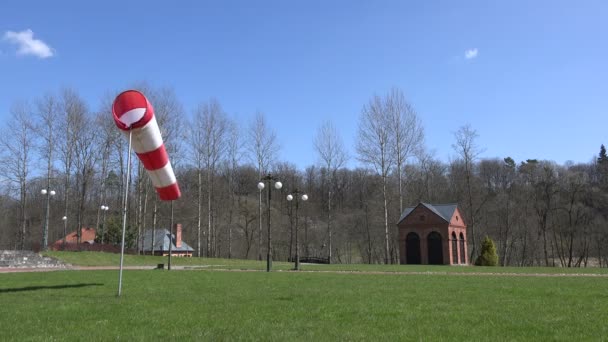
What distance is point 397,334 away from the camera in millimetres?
5734

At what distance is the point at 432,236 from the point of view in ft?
134

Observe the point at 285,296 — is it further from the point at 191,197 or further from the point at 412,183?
the point at 412,183

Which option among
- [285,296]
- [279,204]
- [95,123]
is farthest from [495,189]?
[285,296]

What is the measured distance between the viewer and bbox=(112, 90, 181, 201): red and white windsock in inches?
398

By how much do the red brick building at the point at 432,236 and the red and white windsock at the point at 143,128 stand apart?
32804 mm

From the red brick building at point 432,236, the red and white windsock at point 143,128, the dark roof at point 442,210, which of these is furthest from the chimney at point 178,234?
the red and white windsock at point 143,128

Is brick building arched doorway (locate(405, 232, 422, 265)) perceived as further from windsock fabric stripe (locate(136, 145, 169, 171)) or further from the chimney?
windsock fabric stripe (locate(136, 145, 169, 171))

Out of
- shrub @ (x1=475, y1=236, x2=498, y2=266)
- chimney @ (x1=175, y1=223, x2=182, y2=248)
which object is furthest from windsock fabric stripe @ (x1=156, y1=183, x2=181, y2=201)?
chimney @ (x1=175, y1=223, x2=182, y2=248)

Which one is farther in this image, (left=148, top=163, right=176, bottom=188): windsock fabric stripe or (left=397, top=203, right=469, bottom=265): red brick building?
(left=397, top=203, right=469, bottom=265): red brick building

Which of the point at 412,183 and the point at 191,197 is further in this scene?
the point at 412,183

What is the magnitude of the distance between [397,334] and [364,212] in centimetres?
5573

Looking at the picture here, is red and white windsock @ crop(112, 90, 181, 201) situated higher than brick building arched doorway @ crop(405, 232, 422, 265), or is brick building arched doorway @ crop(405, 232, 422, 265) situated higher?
red and white windsock @ crop(112, 90, 181, 201)

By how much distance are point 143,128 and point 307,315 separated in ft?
18.7

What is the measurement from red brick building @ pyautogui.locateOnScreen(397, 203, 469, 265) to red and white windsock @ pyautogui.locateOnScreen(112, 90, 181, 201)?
32.8 metres
